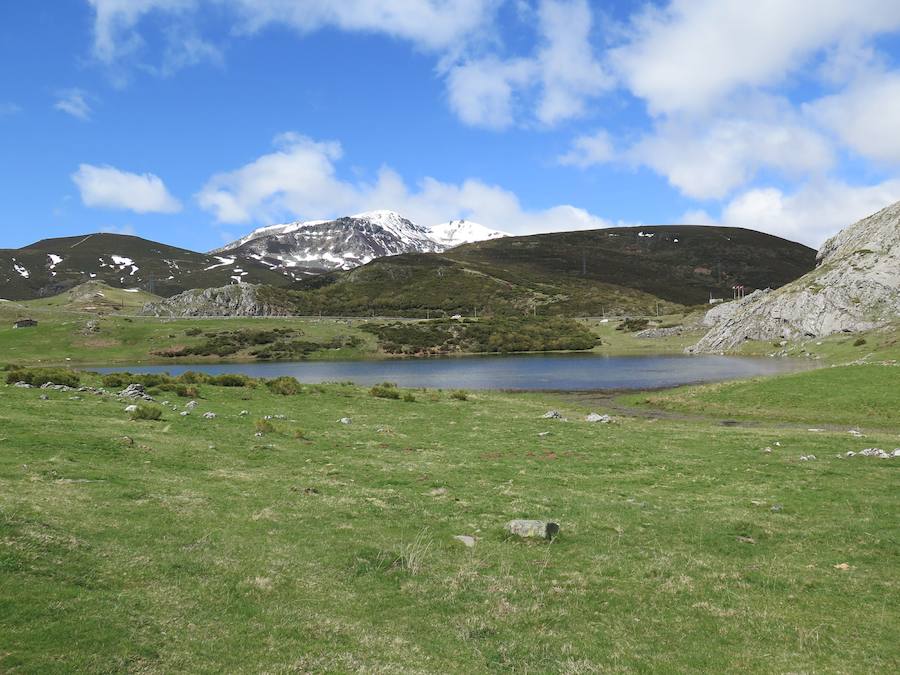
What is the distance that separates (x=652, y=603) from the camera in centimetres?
1254

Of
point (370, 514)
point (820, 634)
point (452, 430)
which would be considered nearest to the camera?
point (820, 634)

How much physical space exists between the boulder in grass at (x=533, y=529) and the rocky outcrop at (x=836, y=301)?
394 ft

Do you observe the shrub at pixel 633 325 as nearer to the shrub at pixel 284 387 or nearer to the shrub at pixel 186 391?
the shrub at pixel 284 387

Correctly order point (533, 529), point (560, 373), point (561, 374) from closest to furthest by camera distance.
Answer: point (533, 529) < point (561, 374) < point (560, 373)

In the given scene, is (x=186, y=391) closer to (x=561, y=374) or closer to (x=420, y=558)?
(x=420, y=558)

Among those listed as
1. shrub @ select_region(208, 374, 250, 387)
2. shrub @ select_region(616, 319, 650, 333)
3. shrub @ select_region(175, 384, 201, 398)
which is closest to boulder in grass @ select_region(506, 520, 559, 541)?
shrub @ select_region(175, 384, 201, 398)

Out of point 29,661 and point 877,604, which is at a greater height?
point 29,661

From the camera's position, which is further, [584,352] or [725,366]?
[584,352]

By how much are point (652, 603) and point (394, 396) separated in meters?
41.4

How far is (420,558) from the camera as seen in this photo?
14195mm

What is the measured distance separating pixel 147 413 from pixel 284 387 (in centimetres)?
1962

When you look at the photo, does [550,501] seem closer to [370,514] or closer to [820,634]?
[370,514]

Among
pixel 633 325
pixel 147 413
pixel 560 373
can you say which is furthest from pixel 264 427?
pixel 633 325

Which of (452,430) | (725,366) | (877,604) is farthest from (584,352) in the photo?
(877,604)
